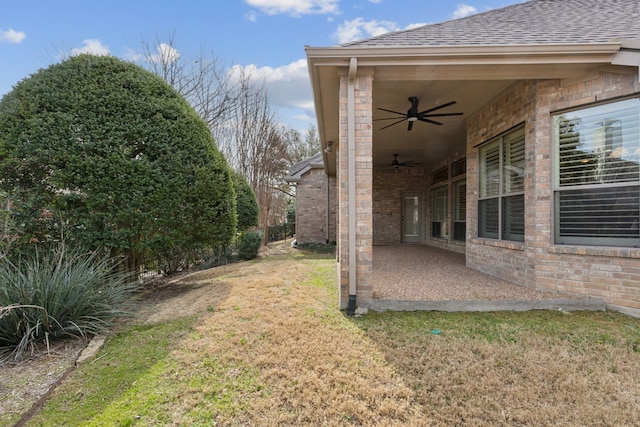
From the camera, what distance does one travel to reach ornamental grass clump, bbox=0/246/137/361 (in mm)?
2854

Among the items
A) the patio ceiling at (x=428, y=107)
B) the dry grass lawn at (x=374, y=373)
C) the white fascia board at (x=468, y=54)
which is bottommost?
the dry grass lawn at (x=374, y=373)

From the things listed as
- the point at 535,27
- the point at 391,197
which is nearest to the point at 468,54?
the point at 535,27

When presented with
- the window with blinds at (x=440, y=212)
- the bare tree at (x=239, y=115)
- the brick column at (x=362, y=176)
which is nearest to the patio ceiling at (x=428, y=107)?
the brick column at (x=362, y=176)

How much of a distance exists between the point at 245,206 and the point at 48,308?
7349mm

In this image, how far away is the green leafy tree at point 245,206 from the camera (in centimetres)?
1018

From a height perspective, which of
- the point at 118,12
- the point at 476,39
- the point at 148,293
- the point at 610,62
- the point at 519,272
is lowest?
→ the point at 148,293

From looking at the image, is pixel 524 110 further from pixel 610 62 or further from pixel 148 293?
pixel 148 293

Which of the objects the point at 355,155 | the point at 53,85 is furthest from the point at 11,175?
the point at 355,155

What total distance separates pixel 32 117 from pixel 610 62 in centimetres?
715

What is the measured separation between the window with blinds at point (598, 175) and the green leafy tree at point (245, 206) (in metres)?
8.36

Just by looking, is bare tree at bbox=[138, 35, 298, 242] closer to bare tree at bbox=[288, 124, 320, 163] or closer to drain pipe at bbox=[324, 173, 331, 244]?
drain pipe at bbox=[324, 173, 331, 244]

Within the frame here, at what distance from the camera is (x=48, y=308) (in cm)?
304

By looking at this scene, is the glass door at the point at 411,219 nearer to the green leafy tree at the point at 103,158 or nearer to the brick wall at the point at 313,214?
the brick wall at the point at 313,214

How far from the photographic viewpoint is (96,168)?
4199mm
